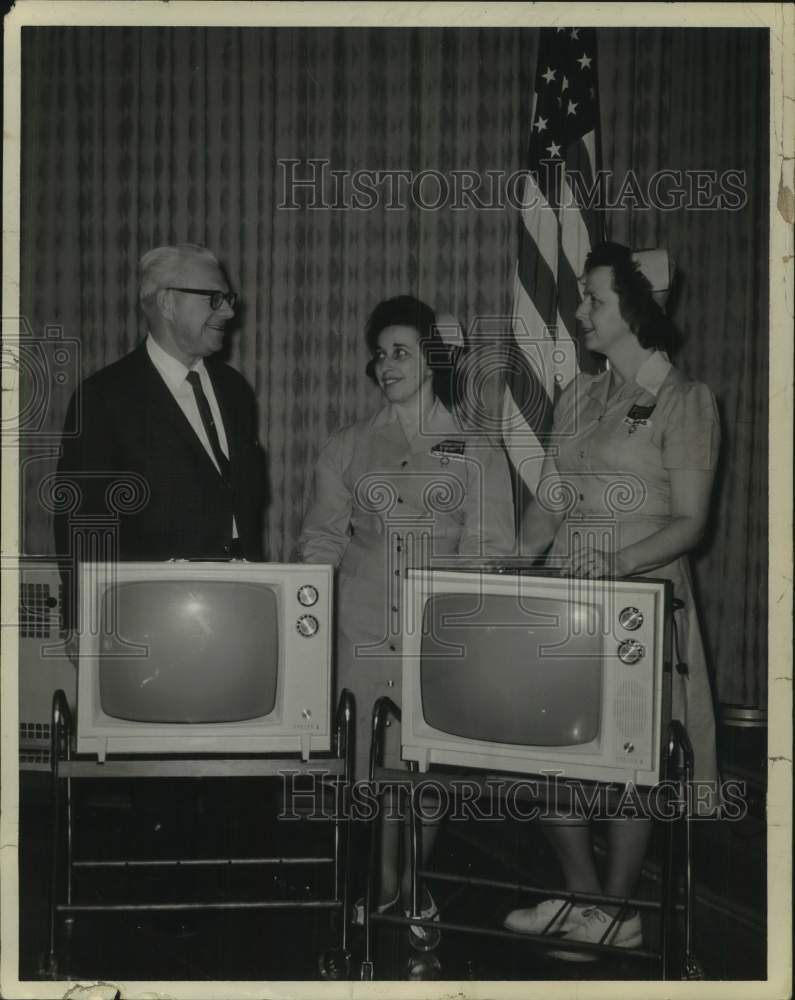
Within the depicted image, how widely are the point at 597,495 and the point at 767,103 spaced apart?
38.3 inches

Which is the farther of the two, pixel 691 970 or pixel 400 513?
pixel 400 513

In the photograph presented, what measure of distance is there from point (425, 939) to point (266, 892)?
1.29 ft

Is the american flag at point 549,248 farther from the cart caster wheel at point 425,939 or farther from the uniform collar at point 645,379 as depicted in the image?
the cart caster wheel at point 425,939

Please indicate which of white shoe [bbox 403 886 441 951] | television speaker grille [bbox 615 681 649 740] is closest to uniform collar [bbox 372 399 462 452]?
television speaker grille [bbox 615 681 649 740]

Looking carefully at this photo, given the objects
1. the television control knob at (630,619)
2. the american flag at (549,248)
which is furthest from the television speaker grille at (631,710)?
the american flag at (549,248)

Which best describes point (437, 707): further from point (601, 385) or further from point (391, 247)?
point (391, 247)

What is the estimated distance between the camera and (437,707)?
2.29 meters

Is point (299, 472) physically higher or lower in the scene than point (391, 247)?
lower

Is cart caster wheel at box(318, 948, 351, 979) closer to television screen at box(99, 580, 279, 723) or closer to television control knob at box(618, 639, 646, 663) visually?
television screen at box(99, 580, 279, 723)

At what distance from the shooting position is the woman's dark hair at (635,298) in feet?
8.16

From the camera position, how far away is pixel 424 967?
2344mm

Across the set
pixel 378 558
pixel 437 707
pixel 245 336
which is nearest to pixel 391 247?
pixel 245 336

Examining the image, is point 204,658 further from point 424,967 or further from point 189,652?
point 424,967

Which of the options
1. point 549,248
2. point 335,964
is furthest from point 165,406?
point 335,964
